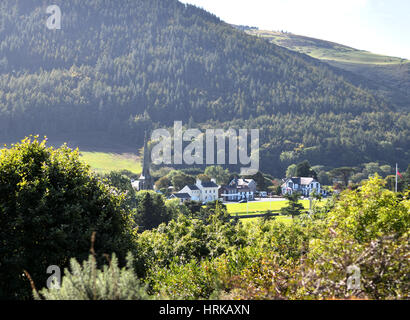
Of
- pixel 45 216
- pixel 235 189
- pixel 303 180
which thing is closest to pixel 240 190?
pixel 235 189

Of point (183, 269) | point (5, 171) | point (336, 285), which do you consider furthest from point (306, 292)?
point (5, 171)

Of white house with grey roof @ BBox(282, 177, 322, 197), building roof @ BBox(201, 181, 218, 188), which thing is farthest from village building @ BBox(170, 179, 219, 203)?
white house with grey roof @ BBox(282, 177, 322, 197)

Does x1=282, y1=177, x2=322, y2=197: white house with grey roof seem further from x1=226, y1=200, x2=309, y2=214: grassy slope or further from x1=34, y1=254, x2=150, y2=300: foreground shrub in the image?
x1=34, y1=254, x2=150, y2=300: foreground shrub

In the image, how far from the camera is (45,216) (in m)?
15.8

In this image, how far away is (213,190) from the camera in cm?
12975

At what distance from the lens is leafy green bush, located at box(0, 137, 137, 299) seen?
1538 cm

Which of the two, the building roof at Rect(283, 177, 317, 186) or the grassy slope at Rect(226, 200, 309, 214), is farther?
the building roof at Rect(283, 177, 317, 186)

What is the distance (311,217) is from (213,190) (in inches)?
3392

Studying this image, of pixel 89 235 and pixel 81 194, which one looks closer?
pixel 89 235

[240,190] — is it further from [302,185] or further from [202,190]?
[302,185]

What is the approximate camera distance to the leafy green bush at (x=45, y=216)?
15.4 metres

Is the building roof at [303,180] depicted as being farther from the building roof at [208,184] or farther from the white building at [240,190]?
the building roof at [208,184]

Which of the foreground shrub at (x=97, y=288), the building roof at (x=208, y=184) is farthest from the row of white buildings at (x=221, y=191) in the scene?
the foreground shrub at (x=97, y=288)
